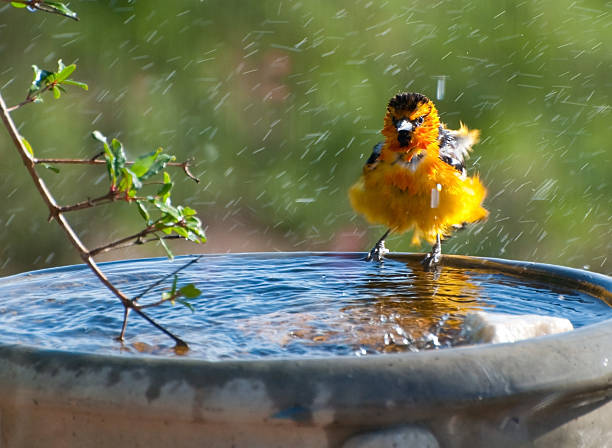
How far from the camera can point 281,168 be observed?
5340 mm

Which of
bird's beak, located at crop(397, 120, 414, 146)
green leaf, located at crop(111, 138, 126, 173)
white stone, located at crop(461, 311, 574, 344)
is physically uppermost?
green leaf, located at crop(111, 138, 126, 173)

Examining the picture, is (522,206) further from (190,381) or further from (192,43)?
(190,381)

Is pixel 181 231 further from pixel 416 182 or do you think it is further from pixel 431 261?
pixel 416 182

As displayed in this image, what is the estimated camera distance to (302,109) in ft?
17.5

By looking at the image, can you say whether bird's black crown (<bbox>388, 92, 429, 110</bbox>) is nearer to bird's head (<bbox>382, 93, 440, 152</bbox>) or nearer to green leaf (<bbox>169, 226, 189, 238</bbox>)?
bird's head (<bbox>382, 93, 440, 152</bbox>)

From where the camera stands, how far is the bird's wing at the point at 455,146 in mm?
3498

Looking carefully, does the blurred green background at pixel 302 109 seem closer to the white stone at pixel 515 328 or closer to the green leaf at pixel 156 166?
the white stone at pixel 515 328

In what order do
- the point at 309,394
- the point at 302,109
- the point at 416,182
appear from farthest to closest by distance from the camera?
the point at 302,109
the point at 416,182
the point at 309,394

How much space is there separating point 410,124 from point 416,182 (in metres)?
0.27

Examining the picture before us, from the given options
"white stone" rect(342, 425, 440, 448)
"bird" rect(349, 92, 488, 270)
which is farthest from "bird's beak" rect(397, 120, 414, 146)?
"white stone" rect(342, 425, 440, 448)

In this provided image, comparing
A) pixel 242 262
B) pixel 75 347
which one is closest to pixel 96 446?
pixel 75 347

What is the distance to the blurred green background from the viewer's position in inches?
206

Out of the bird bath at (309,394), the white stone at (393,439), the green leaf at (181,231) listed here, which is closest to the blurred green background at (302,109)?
the bird bath at (309,394)

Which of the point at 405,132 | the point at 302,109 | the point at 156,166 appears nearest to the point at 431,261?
the point at 405,132
